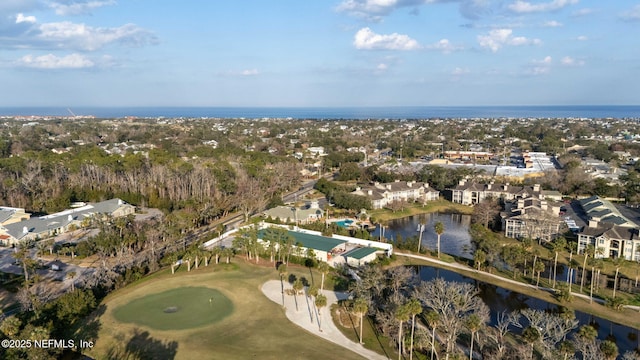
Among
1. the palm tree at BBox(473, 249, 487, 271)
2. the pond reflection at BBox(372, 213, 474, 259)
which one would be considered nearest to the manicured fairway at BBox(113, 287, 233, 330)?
the palm tree at BBox(473, 249, 487, 271)

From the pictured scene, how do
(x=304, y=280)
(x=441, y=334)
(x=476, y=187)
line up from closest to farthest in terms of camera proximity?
(x=441, y=334) < (x=304, y=280) < (x=476, y=187)

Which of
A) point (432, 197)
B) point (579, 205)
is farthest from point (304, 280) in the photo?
point (579, 205)

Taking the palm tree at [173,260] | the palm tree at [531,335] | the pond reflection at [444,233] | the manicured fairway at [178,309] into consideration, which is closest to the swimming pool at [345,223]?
the pond reflection at [444,233]

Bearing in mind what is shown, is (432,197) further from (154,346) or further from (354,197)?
(154,346)

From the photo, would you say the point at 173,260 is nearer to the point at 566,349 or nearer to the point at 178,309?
the point at 178,309

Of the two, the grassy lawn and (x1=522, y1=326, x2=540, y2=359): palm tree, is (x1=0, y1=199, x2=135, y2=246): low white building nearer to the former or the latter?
the grassy lawn

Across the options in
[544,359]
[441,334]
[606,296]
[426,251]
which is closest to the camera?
[544,359]

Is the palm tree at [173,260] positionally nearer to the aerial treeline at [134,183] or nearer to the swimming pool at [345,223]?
the aerial treeline at [134,183]
